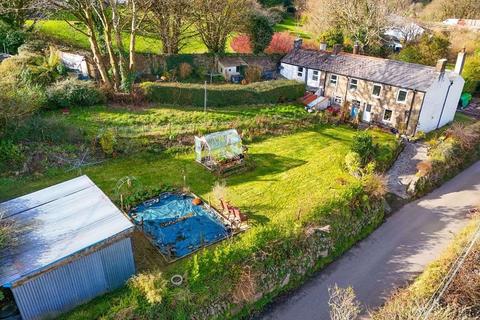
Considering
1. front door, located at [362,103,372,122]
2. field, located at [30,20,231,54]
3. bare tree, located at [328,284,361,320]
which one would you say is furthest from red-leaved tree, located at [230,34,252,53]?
bare tree, located at [328,284,361,320]

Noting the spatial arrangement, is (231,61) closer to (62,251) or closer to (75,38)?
(75,38)

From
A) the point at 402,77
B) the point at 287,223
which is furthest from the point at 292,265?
the point at 402,77

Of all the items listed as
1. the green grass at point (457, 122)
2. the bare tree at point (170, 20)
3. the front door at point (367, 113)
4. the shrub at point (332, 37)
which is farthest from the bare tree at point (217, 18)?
the green grass at point (457, 122)

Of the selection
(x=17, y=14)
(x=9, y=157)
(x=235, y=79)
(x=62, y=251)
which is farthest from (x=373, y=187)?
(x=17, y=14)

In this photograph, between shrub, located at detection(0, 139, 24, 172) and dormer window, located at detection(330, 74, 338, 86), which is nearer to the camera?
shrub, located at detection(0, 139, 24, 172)

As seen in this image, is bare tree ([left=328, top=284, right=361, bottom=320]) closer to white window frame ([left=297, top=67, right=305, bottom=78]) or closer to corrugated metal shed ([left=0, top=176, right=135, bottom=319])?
corrugated metal shed ([left=0, top=176, right=135, bottom=319])

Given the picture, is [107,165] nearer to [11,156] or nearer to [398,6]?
[11,156]
